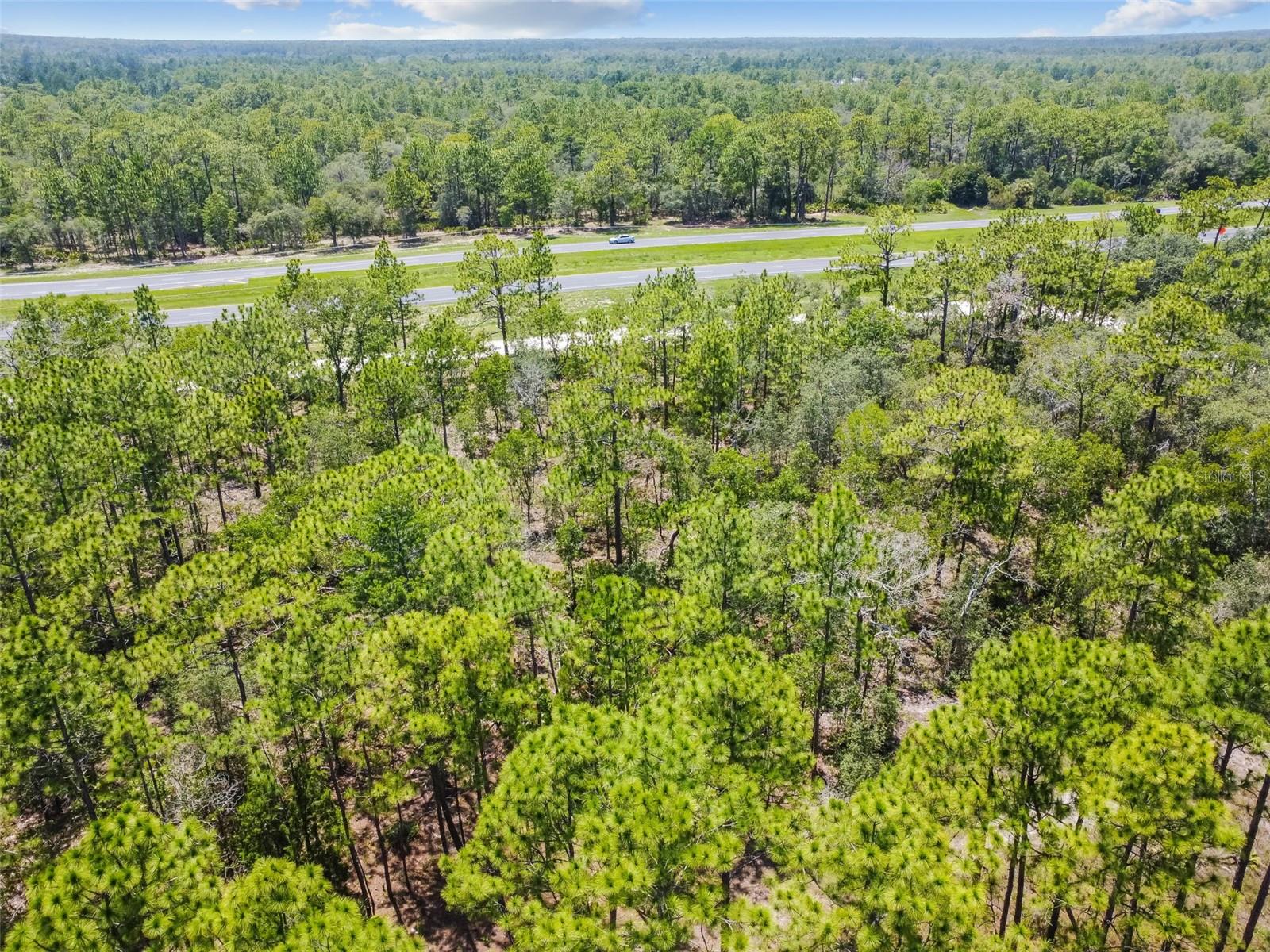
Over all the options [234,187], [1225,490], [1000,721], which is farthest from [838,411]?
[234,187]

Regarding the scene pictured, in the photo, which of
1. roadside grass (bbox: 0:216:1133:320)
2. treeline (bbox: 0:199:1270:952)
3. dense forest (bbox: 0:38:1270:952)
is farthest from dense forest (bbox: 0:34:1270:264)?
treeline (bbox: 0:199:1270:952)

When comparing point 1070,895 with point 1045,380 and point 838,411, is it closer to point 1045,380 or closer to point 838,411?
point 838,411

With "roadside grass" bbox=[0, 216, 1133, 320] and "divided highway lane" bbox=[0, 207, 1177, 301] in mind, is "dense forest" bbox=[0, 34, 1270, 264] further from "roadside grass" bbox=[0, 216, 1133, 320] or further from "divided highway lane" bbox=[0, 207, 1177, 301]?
"roadside grass" bbox=[0, 216, 1133, 320]

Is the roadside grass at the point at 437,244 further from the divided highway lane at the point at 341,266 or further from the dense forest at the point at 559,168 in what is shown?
the dense forest at the point at 559,168

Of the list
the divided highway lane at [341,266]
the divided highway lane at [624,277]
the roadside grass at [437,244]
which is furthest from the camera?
the roadside grass at [437,244]

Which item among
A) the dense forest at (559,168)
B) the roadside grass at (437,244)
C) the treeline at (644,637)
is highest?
the dense forest at (559,168)

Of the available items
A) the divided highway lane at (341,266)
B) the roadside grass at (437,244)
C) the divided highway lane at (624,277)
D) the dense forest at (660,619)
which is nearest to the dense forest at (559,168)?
the roadside grass at (437,244)
